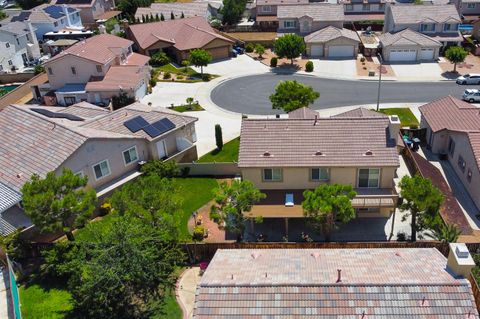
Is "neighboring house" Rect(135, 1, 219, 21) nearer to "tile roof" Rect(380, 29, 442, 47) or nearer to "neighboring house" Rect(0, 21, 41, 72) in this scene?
"neighboring house" Rect(0, 21, 41, 72)

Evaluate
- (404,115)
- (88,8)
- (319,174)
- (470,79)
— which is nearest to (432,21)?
(470,79)

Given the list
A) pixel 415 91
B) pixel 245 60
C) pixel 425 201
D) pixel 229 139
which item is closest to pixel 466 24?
pixel 415 91

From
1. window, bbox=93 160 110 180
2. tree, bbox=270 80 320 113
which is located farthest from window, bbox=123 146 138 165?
tree, bbox=270 80 320 113

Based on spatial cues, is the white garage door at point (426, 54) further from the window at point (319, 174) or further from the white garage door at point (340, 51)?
the window at point (319, 174)

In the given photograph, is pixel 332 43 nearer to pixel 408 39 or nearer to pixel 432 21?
pixel 408 39

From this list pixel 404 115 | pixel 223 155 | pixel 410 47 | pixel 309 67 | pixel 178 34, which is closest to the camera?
pixel 223 155

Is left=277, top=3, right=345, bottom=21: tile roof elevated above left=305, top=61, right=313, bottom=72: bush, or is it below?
above

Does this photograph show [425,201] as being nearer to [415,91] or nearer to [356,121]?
[356,121]
